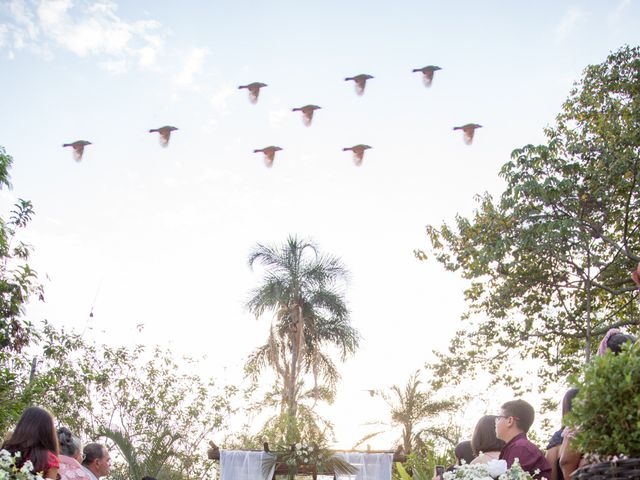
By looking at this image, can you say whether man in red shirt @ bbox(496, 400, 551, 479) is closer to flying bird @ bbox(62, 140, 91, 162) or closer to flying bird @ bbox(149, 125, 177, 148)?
flying bird @ bbox(149, 125, 177, 148)

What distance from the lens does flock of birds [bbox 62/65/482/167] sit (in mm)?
12573

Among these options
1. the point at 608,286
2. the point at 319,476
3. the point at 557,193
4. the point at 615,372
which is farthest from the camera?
the point at 608,286

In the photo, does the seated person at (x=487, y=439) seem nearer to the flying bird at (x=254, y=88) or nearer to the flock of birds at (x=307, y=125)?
the flock of birds at (x=307, y=125)

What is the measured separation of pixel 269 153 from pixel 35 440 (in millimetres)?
9709

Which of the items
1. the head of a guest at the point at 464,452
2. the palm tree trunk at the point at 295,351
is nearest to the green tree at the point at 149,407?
the palm tree trunk at the point at 295,351

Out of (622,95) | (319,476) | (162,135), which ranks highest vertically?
(622,95)

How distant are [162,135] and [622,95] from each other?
11582 millimetres

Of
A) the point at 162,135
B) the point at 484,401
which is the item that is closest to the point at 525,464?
the point at 162,135

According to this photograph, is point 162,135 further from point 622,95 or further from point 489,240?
point 622,95

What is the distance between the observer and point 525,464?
384 cm

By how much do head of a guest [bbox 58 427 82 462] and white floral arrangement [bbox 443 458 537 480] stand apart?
3.72m

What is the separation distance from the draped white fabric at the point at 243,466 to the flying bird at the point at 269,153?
4.84 meters

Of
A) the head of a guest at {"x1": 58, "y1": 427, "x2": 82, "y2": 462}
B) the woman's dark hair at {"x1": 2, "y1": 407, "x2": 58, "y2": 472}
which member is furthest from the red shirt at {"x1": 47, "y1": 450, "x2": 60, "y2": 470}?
the head of a guest at {"x1": 58, "y1": 427, "x2": 82, "y2": 462}

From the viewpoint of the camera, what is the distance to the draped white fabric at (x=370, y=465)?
510 inches
